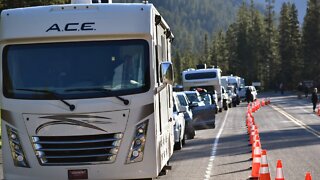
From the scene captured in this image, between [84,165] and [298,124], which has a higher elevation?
[84,165]

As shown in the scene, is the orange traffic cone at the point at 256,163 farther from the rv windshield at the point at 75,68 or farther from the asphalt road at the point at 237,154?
the rv windshield at the point at 75,68

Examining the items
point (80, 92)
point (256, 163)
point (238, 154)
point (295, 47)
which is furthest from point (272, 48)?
point (80, 92)

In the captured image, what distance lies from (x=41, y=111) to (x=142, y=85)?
1.57 m

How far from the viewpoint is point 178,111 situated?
67.6 feet

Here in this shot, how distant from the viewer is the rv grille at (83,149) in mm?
10289

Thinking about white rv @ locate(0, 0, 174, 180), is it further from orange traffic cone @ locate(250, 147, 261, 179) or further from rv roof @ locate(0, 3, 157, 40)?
orange traffic cone @ locate(250, 147, 261, 179)

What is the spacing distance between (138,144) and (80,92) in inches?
46.5

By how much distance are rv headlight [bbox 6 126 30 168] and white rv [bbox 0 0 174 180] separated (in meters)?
0.02

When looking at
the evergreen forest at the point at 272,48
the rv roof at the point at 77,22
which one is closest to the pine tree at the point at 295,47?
the evergreen forest at the point at 272,48

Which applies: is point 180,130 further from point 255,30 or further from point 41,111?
point 255,30

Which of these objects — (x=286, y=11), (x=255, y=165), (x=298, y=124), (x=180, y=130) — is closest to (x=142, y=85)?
(x=255, y=165)

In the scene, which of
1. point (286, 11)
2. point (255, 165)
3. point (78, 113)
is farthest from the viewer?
point (286, 11)

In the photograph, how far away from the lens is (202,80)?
47.2 metres

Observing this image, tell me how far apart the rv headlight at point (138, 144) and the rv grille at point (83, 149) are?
23 cm
